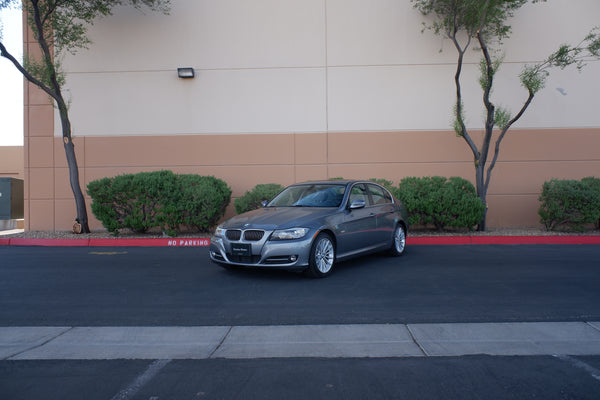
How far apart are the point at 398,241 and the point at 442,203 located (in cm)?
303

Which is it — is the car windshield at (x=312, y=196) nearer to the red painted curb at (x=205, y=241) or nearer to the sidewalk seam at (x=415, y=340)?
the sidewalk seam at (x=415, y=340)

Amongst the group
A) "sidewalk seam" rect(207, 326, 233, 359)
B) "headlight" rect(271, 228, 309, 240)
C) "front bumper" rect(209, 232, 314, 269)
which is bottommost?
"sidewalk seam" rect(207, 326, 233, 359)

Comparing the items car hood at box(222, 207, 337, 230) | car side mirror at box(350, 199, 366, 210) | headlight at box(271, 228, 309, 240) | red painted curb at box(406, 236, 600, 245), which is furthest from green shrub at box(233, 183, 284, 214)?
headlight at box(271, 228, 309, 240)

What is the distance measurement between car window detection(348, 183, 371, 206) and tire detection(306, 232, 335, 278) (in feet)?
3.65

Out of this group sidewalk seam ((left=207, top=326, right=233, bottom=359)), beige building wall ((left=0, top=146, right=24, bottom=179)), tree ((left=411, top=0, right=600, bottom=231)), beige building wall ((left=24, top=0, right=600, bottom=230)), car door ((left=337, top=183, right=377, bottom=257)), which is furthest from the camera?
beige building wall ((left=0, top=146, right=24, bottom=179))

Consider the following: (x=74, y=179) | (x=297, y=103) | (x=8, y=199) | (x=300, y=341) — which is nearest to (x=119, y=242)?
(x=74, y=179)

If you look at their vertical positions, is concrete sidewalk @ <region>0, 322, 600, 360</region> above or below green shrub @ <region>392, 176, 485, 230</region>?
below

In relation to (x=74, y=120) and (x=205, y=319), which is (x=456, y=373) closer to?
(x=205, y=319)

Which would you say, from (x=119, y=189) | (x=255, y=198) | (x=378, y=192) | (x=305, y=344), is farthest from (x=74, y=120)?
(x=305, y=344)

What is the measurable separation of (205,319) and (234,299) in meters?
0.84

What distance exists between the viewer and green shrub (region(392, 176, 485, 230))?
11219 mm

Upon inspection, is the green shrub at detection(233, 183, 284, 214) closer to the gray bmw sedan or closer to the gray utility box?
the gray bmw sedan

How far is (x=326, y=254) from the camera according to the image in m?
6.91

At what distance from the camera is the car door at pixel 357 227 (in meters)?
7.20
